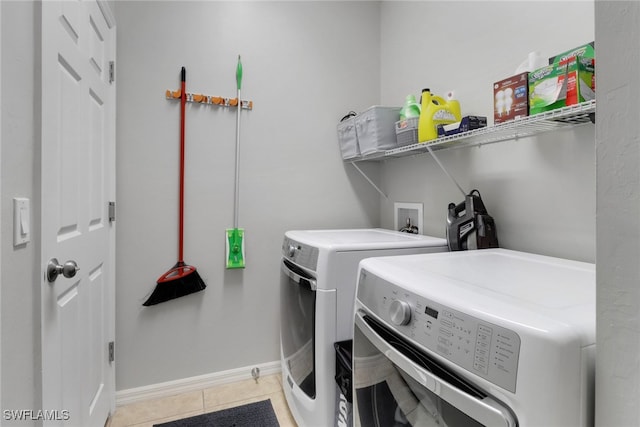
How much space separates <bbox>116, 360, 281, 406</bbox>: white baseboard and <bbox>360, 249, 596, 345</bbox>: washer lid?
150 centimetres

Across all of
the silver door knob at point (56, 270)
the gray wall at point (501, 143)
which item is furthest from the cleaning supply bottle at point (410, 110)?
the silver door knob at point (56, 270)

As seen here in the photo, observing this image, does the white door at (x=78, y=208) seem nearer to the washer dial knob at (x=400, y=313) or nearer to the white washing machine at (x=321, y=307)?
the white washing machine at (x=321, y=307)

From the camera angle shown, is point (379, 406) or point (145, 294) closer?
point (379, 406)

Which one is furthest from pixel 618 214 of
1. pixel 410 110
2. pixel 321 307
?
pixel 410 110

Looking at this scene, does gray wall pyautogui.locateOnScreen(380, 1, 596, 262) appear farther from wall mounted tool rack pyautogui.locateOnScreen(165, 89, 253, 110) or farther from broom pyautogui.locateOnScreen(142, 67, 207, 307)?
broom pyautogui.locateOnScreen(142, 67, 207, 307)

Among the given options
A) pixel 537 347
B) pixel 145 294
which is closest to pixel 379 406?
pixel 537 347

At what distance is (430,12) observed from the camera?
1.89 meters

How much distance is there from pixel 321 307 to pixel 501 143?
1.11 m

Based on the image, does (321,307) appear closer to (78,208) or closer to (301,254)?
(301,254)

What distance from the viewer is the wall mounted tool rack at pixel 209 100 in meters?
1.88

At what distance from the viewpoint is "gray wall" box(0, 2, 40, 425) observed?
75cm

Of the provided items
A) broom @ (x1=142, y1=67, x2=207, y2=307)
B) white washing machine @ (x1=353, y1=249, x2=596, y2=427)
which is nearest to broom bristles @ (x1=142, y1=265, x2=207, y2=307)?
broom @ (x1=142, y1=67, x2=207, y2=307)

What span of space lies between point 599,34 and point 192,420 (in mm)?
2098

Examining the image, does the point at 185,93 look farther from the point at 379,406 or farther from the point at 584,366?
the point at 584,366
